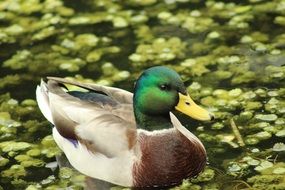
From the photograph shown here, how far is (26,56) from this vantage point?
9.15 meters

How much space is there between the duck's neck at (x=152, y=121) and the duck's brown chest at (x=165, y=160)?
65 mm

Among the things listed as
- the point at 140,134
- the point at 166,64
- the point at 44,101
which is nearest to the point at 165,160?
the point at 140,134

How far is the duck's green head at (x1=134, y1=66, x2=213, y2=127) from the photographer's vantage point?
675 cm

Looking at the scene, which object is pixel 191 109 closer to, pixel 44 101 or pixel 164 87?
pixel 164 87

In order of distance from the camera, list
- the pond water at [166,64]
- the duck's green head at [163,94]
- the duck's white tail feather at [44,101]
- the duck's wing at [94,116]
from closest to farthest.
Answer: the duck's green head at [163,94], the duck's wing at [94,116], the pond water at [166,64], the duck's white tail feather at [44,101]

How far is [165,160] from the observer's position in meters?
6.93

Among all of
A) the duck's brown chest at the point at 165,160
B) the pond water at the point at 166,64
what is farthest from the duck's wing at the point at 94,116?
the pond water at the point at 166,64

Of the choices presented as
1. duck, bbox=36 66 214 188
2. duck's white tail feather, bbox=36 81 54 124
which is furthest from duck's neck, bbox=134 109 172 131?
duck's white tail feather, bbox=36 81 54 124

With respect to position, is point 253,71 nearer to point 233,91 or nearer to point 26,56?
point 233,91

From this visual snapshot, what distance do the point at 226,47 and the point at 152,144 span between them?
7.63ft

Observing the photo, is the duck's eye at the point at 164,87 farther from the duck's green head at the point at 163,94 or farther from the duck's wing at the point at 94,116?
the duck's wing at the point at 94,116

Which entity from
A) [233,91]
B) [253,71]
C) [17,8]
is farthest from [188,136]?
[17,8]

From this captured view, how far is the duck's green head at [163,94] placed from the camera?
675 cm

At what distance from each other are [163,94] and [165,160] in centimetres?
54
